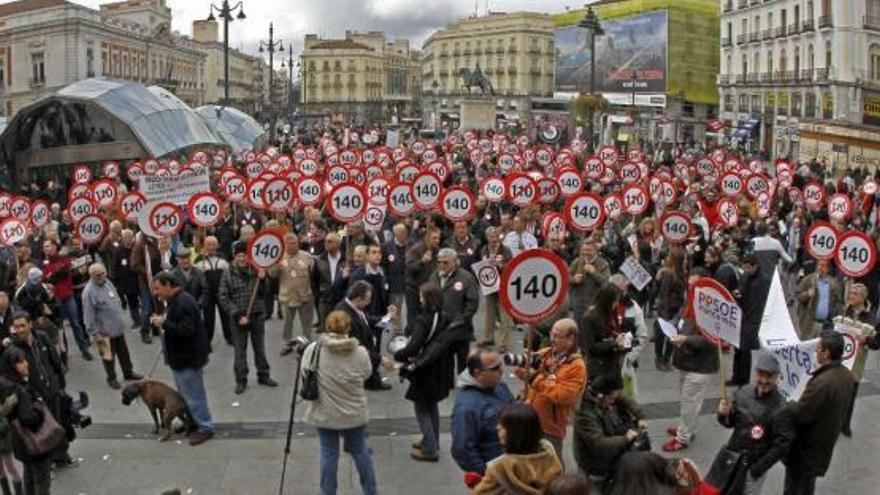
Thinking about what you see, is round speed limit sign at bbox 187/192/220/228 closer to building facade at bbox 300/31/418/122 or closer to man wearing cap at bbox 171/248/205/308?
man wearing cap at bbox 171/248/205/308

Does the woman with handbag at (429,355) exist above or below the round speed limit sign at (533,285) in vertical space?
below

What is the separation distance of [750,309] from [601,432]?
18.5 ft

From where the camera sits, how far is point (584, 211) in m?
14.1

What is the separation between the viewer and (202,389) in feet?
30.3

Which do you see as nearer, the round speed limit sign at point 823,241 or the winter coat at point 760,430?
the winter coat at point 760,430

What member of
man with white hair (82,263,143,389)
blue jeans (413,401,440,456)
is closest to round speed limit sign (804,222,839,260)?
blue jeans (413,401,440,456)

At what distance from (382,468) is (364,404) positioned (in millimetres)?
1413

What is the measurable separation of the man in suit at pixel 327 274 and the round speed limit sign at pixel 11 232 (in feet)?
13.9

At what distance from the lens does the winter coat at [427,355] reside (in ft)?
26.9

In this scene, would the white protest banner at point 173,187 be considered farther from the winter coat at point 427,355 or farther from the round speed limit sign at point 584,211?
the winter coat at point 427,355

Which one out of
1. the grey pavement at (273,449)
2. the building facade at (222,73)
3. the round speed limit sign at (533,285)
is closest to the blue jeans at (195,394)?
the grey pavement at (273,449)

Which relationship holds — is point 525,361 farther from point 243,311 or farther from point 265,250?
point 265,250

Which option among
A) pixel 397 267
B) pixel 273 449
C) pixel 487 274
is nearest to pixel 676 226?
pixel 487 274

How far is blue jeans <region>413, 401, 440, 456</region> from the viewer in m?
8.45
